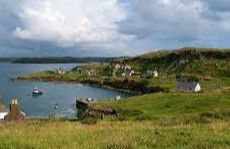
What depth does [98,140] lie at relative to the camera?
15.4m

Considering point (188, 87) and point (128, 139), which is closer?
point (128, 139)

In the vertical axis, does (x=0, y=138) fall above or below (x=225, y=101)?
above

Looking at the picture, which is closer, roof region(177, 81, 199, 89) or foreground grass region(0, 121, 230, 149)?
foreground grass region(0, 121, 230, 149)

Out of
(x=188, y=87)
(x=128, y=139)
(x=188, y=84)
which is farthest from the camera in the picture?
(x=188, y=84)

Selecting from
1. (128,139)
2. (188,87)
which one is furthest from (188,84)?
(128,139)

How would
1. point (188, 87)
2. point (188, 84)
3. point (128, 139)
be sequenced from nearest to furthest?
point (128, 139) < point (188, 87) < point (188, 84)

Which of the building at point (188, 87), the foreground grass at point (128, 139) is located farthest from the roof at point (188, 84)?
the foreground grass at point (128, 139)

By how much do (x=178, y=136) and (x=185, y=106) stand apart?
217ft

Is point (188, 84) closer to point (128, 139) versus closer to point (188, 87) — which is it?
point (188, 87)

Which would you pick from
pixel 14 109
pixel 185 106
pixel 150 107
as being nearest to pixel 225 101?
pixel 185 106

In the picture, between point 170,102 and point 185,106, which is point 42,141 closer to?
point 185,106

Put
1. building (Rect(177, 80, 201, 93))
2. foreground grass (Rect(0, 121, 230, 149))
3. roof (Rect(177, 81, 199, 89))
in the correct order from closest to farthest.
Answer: foreground grass (Rect(0, 121, 230, 149)), building (Rect(177, 80, 201, 93)), roof (Rect(177, 81, 199, 89))

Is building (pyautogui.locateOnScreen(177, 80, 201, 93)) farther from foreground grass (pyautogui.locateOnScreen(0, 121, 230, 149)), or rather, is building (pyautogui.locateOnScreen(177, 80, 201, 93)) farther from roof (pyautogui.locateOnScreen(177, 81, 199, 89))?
foreground grass (pyautogui.locateOnScreen(0, 121, 230, 149))

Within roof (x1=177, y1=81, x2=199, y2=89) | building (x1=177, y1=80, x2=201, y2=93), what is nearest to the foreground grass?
building (x1=177, y1=80, x2=201, y2=93)
